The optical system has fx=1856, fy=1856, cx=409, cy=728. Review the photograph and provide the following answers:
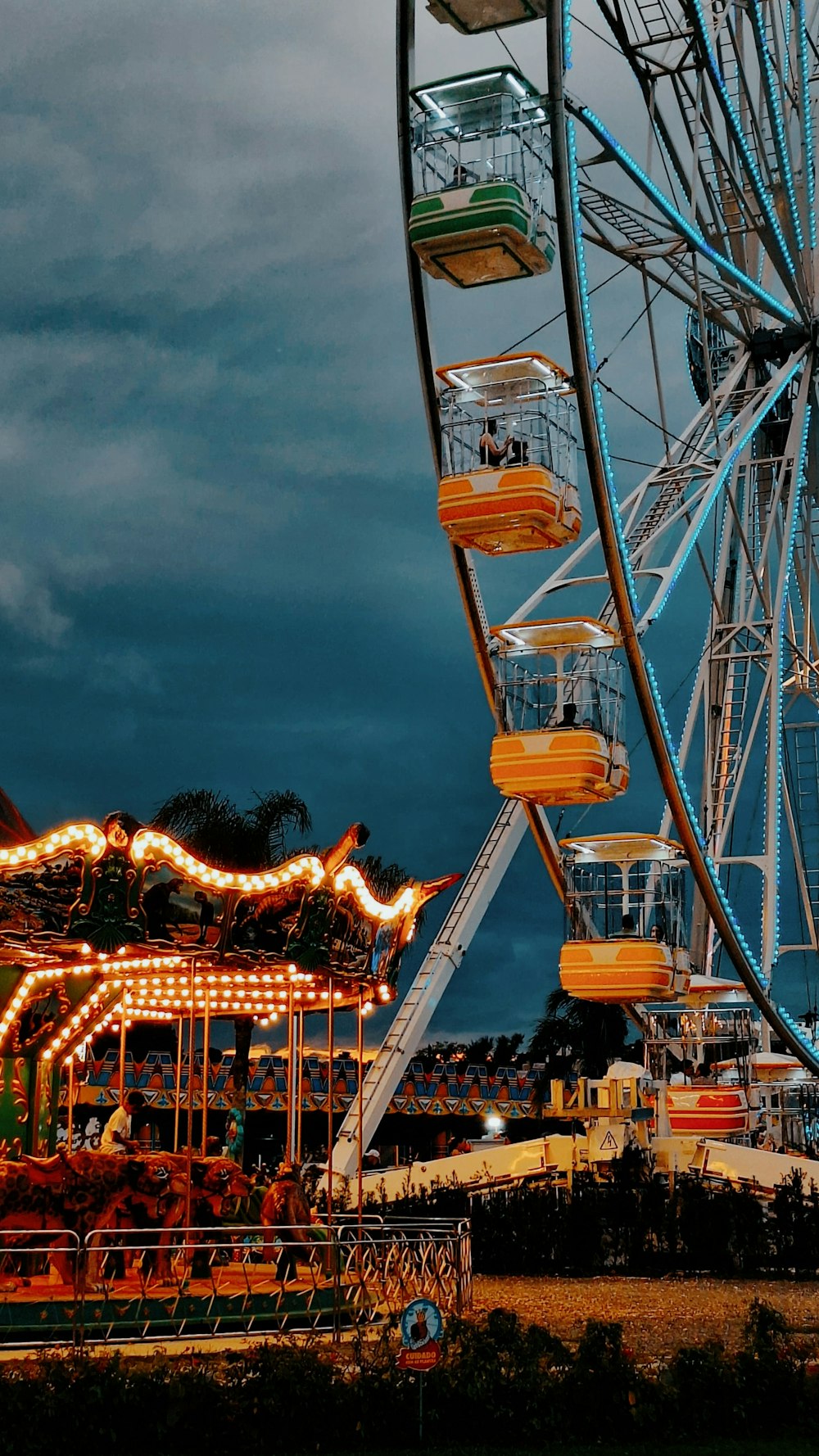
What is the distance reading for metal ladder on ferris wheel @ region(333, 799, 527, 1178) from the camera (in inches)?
1046

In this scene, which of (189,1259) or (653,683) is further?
(653,683)

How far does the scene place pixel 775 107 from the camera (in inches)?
936

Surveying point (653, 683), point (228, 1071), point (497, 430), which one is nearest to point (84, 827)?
point (497, 430)

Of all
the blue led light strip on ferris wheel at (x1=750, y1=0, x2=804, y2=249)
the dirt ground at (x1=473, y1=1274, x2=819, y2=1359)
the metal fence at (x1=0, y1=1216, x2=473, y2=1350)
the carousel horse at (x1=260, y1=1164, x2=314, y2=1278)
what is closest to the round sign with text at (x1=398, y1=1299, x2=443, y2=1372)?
the metal fence at (x1=0, y1=1216, x2=473, y2=1350)

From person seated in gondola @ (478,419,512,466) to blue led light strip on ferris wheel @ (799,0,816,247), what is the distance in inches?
360

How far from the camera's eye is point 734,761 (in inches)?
1235

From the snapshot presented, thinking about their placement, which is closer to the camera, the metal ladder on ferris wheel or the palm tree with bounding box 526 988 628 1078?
the metal ladder on ferris wheel

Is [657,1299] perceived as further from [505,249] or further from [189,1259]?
[505,249]

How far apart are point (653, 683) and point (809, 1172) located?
823 cm

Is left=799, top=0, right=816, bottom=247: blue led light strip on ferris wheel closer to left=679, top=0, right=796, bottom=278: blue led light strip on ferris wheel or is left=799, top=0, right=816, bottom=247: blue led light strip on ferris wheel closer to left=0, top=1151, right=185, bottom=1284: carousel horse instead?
left=679, top=0, right=796, bottom=278: blue led light strip on ferris wheel

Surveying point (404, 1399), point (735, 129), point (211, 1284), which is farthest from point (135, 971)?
point (735, 129)

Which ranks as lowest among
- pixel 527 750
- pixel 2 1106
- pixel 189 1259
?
pixel 189 1259

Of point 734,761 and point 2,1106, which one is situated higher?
point 734,761

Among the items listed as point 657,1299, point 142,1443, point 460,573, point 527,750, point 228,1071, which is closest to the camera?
point 142,1443
